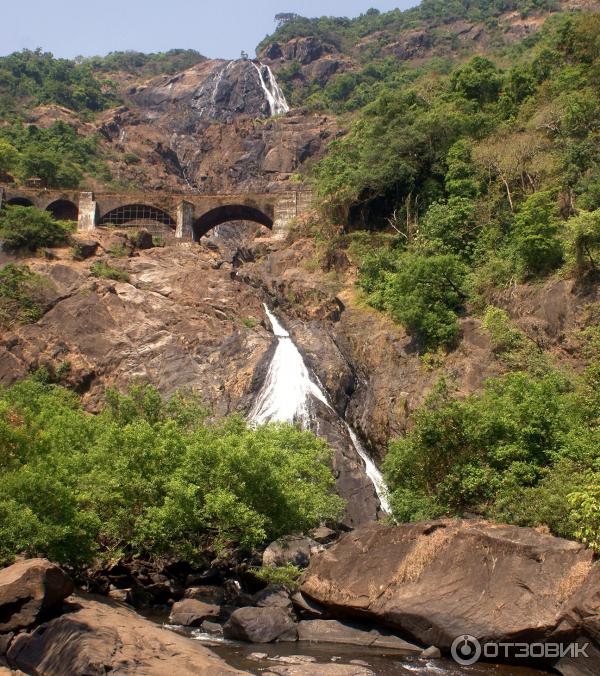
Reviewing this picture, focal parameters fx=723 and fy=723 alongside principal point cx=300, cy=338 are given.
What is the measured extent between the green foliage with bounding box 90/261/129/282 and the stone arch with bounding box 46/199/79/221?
12.9 meters

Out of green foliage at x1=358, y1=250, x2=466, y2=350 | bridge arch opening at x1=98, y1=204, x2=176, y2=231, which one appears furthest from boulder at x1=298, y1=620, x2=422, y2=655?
bridge arch opening at x1=98, y1=204, x2=176, y2=231

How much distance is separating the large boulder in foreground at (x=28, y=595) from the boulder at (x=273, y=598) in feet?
19.2

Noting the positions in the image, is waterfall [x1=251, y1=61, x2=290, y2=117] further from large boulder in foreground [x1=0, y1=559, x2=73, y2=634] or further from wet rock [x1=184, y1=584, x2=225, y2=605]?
large boulder in foreground [x1=0, y1=559, x2=73, y2=634]

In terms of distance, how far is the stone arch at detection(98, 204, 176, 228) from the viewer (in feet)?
170

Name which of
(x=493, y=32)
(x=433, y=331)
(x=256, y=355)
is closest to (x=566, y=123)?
(x=433, y=331)

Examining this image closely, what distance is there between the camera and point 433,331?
106 ft

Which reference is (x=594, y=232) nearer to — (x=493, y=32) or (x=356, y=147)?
(x=356, y=147)

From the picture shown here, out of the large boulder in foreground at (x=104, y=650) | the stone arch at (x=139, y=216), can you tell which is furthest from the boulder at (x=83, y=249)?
the large boulder in foreground at (x=104, y=650)

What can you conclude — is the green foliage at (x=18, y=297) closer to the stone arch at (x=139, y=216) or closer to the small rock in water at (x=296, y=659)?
the stone arch at (x=139, y=216)

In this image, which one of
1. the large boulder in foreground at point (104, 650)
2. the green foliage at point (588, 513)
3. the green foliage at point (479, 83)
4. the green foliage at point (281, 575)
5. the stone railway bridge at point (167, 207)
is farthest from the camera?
the stone railway bridge at point (167, 207)

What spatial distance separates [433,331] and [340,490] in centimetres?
Result: 838

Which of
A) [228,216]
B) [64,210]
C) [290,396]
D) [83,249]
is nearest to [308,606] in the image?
[290,396]

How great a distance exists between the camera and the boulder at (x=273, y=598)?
18708 mm

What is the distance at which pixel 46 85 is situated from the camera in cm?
9544
